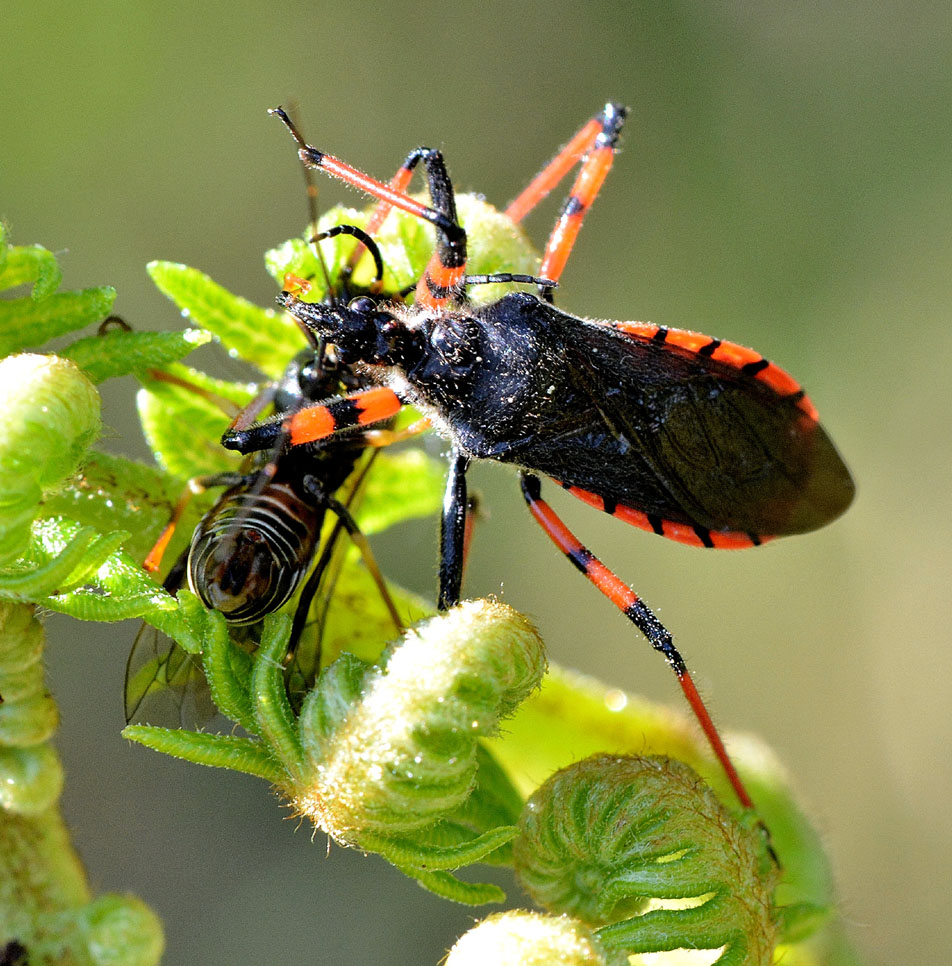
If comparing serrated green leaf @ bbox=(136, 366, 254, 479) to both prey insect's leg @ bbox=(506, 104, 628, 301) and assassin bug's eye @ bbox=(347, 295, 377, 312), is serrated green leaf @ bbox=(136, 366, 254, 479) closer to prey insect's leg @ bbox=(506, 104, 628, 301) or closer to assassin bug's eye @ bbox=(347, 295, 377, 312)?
assassin bug's eye @ bbox=(347, 295, 377, 312)

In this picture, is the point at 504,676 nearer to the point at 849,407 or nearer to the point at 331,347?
the point at 331,347

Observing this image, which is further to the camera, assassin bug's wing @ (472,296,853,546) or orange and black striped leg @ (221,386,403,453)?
assassin bug's wing @ (472,296,853,546)

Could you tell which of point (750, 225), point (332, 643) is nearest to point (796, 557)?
point (750, 225)

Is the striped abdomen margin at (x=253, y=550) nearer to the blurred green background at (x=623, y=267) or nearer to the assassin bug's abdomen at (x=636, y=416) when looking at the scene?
the assassin bug's abdomen at (x=636, y=416)

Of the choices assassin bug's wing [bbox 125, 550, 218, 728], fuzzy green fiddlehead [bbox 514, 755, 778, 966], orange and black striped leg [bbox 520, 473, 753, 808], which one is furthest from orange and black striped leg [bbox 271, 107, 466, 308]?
fuzzy green fiddlehead [bbox 514, 755, 778, 966]

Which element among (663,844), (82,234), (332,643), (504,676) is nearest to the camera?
(504,676)

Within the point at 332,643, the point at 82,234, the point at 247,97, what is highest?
the point at 247,97

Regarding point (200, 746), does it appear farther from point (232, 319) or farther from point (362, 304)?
point (362, 304)
